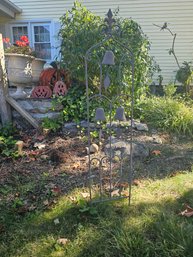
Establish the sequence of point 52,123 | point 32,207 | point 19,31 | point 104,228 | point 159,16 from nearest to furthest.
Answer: point 104,228 → point 32,207 → point 52,123 → point 159,16 → point 19,31

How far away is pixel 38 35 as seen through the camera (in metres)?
9.74

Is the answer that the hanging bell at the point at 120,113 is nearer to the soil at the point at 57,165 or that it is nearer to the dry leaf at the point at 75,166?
the soil at the point at 57,165

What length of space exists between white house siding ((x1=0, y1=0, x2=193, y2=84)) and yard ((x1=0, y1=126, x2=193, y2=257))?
5.97 m

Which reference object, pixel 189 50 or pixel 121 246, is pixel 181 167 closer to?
pixel 121 246

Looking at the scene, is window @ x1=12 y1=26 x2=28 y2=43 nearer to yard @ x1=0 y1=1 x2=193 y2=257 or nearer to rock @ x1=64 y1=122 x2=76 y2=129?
yard @ x1=0 y1=1 x2=193 y2=257

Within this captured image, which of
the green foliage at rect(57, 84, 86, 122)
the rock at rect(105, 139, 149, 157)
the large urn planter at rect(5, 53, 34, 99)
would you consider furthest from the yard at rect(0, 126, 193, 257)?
the large urn planter at rect(5, 53, 34, 99)

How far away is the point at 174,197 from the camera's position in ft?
8.89

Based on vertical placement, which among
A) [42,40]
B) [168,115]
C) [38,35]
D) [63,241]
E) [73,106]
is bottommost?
[63,241]

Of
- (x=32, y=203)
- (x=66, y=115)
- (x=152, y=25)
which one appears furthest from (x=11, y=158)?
(x=152, y=25)

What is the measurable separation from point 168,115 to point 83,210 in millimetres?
2999

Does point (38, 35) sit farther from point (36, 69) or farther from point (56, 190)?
point (56, 190)

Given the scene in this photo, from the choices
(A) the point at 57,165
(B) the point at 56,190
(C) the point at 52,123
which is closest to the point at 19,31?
(C) the point at 52,123

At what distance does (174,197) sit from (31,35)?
28.3 ft

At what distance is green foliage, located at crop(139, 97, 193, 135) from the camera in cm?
470
